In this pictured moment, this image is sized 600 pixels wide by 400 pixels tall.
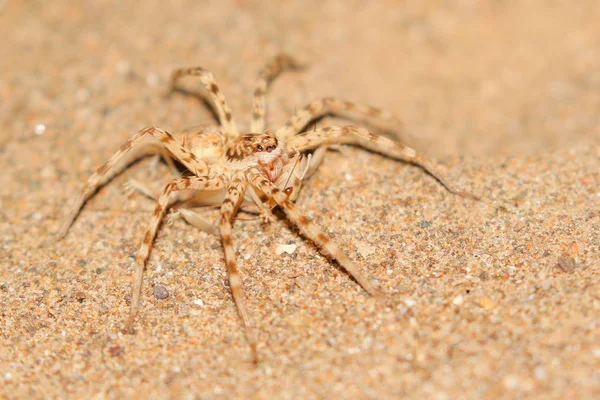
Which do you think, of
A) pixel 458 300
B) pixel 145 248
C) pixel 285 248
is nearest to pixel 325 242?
pixel 285 248

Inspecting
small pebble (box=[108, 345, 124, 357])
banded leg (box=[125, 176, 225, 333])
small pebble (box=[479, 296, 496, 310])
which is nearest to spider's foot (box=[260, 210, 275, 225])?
banded leg (box=[125, 176, 225, 333])

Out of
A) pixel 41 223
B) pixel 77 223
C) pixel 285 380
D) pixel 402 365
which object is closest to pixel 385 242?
pixel 402 365

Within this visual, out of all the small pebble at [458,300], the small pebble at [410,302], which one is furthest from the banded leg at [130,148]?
the small pebble at [458,300]

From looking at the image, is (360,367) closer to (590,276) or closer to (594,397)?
(594,397)

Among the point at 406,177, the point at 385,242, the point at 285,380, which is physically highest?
the point at 406,177

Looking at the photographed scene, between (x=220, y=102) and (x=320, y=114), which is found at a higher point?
(x=320, y=114)

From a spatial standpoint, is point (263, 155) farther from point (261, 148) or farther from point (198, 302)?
point (198, 302)

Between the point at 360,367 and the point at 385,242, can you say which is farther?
the point at 385,242
